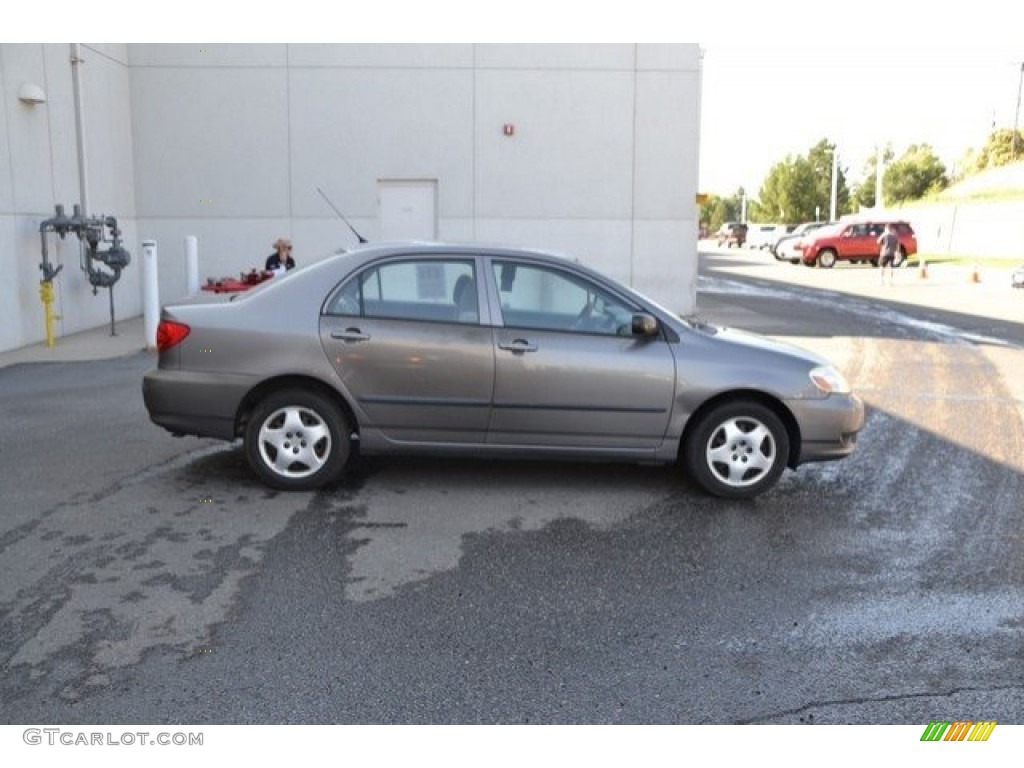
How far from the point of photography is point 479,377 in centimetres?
607

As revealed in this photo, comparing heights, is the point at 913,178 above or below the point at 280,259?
above

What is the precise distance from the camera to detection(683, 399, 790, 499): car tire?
6.13 meters

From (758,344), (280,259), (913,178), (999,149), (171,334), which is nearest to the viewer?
(171,334)

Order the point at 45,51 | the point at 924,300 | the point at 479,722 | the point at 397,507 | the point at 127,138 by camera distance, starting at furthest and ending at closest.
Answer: the point at 924,300, the point at 127,138, the point at 45,51, the point at 397,507, the point at 479,722

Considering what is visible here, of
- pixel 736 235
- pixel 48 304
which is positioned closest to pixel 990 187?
pixel 736 235

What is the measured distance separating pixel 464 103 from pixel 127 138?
5.84 metres

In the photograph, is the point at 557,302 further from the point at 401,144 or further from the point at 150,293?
the point at 401,144

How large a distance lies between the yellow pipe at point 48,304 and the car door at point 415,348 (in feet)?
27.7

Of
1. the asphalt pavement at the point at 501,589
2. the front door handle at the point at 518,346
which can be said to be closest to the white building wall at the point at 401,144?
the asphalt pavement at the point at 501,589

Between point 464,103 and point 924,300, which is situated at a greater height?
point 464,103

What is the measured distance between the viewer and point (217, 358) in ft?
20.0

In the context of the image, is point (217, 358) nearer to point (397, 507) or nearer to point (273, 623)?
point (397, 507)

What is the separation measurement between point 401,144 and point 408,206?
109cm

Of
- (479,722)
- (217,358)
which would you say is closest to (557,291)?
(217,358)
